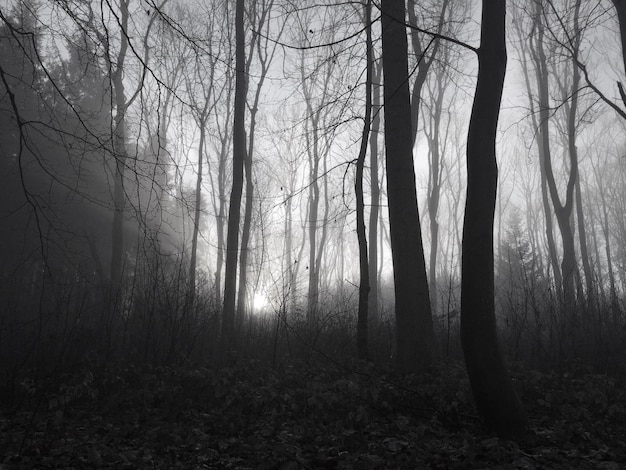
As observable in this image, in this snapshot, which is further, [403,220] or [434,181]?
[434,181]

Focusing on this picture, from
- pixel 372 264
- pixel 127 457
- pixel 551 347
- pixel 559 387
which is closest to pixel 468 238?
pixel 559 387

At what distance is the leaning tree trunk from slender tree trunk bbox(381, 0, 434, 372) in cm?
169

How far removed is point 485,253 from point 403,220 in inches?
82.4

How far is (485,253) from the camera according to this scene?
3.25 m

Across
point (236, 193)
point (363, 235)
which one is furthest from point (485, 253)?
point (236, 193)

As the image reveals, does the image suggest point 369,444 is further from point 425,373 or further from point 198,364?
point 198,364

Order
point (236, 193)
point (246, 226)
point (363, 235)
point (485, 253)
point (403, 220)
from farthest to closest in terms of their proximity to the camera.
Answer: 1. point (246, 226)
2. point (236, 193)
3. point (363, 235)
4. point (403, 220)
5. point (485, 253)

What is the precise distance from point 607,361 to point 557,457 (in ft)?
11.2

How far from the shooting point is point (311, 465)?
2.98 metres

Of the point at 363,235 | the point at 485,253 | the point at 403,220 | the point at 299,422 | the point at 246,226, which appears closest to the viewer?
the point at 485,253

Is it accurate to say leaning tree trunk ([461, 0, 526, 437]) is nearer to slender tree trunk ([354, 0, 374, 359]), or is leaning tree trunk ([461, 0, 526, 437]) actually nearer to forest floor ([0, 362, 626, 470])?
forest floor ([0, 362, 626, 470])

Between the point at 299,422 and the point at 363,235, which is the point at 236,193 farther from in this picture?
the point at 299,422

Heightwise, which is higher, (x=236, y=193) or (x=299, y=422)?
(x=236, y=193)

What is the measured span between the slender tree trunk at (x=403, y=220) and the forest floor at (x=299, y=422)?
1.40 ft
